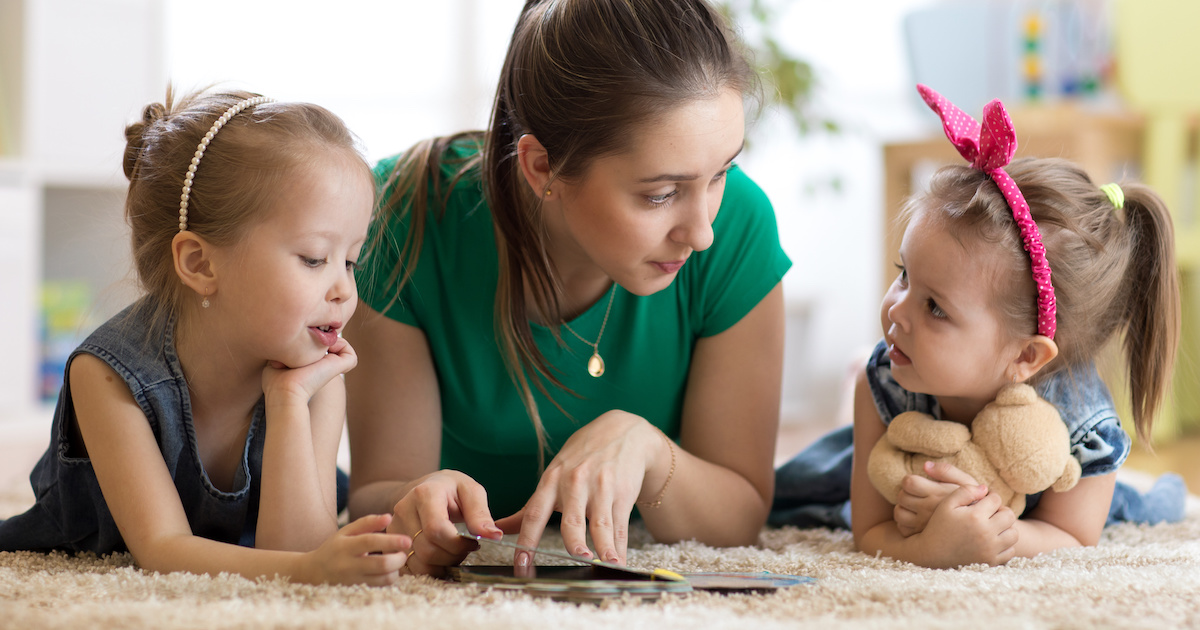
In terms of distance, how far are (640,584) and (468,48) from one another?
8.61 feet

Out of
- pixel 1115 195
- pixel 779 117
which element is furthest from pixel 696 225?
pixel 779 117

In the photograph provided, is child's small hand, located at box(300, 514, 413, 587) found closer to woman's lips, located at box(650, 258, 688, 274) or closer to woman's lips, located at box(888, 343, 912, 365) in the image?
woman's lips, located at box(650, 258, 688, 274)

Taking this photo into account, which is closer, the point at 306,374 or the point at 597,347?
the point at 306,374

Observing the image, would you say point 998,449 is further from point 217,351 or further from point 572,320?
point 217,351

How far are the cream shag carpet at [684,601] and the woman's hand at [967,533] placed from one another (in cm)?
2

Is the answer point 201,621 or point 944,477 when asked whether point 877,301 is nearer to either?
point 944,477

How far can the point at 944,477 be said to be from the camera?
0.97 m

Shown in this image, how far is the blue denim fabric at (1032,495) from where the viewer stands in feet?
3.32

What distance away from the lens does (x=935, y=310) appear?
1.01 m

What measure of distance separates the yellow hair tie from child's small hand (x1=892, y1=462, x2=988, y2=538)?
0.34 metres

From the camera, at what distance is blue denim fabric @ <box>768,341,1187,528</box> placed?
1011mm

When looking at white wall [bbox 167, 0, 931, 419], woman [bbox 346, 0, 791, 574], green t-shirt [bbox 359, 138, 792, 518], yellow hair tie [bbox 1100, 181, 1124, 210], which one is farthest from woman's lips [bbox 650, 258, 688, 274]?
white wall [bbox 167, 0, 931, 419]

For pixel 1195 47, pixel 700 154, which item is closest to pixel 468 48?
pixel 1195 47

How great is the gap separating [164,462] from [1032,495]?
0.89 metres
